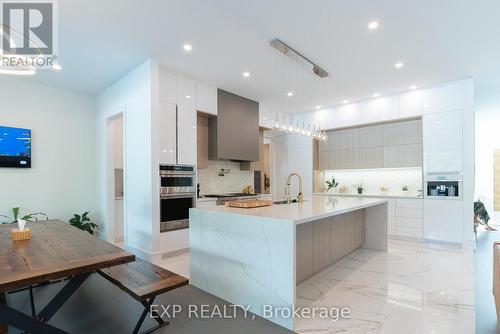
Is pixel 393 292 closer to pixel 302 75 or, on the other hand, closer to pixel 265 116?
pixel 302 75

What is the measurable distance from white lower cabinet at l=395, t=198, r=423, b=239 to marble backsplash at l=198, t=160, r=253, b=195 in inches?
127

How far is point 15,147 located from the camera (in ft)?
13.7

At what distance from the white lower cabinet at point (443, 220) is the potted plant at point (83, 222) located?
622cm

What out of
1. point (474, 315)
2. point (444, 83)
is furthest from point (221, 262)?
point (444, 83)

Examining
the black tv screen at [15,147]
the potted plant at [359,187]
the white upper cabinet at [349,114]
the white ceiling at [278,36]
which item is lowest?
the potted plant at [359,187]

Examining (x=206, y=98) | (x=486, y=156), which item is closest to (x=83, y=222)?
(x=206, y=98)

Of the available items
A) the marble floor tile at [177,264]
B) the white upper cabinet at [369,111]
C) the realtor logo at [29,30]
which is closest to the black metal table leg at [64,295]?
the marble floor tile at [177,264]

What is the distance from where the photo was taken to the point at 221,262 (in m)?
2.44

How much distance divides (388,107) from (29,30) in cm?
582

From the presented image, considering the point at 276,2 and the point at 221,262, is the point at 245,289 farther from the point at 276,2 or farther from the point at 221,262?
the point at 276,2

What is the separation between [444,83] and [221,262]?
4.91 metres

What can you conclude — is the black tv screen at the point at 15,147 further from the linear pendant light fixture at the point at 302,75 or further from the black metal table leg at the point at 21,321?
the linear pendant light fixture at the point at 302,75

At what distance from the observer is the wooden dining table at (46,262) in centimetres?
Answer: 133

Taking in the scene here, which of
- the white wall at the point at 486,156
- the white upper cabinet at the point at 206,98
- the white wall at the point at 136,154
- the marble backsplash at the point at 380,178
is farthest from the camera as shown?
the white wall at the point at 486,156
